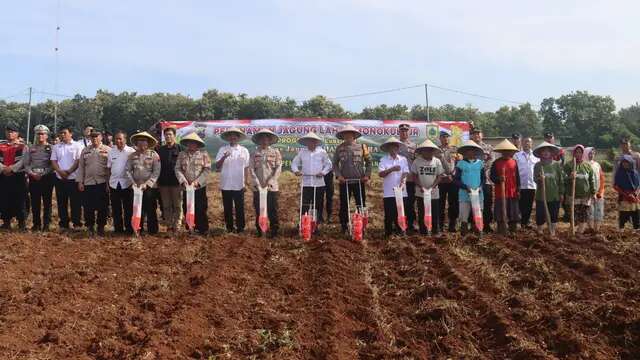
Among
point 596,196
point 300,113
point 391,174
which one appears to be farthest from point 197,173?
point 300,113

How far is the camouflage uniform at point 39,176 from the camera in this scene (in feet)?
30.3

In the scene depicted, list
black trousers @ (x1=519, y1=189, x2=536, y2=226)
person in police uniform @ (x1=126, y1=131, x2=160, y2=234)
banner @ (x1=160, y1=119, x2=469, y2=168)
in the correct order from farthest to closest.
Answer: banner @ (x1=160, y1=119, x2=469, y2=168) → black trousers @ (x1=519, y1=189, x2=536, y2=226) → person in police uniform @ (x1=126, y1=131, x2=160, y2=234)

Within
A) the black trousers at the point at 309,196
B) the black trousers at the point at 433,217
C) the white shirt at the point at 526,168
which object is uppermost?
the white shirt at the point at 526,168

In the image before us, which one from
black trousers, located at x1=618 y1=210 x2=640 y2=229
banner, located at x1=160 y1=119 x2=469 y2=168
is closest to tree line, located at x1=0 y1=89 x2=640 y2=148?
banner, located at x1=160 y1=119 x2=469 y2=168

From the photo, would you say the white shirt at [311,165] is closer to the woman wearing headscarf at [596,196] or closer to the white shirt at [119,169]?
the white shirt at [119,169]

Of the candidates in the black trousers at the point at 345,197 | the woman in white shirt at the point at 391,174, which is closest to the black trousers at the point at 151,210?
the black trousers at the point at 345,197

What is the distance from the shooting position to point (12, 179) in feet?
30.8

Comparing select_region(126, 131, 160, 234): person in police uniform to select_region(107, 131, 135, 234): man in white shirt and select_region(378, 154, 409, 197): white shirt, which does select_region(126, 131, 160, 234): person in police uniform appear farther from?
select_region(378, 154, 409, 197): white shirt

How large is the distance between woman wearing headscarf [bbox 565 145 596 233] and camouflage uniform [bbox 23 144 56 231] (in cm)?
866

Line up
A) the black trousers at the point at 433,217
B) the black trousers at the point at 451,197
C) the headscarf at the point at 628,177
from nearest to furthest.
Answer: the black trousers at the point at 433,217, the black trousers at the point at 451,197, the headscarf at the point at 628,177

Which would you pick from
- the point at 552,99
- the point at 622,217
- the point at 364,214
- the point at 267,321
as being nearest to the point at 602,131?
the point at 552,99

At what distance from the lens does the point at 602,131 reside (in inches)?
1884

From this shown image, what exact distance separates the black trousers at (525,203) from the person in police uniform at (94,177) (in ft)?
22.6

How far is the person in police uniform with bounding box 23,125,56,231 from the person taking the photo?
30.3ft
